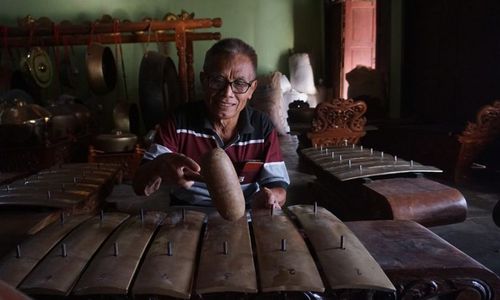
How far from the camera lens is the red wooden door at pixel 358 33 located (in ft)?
20.8

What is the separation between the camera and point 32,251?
3.78 ft

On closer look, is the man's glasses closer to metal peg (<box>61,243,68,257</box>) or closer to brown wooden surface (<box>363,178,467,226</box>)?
brown wooden surface (<box>363,178,467,226</box>)

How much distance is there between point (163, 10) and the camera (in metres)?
6.73

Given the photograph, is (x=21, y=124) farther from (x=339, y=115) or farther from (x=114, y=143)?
(x=339, y=115)

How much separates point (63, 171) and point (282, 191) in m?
1.34

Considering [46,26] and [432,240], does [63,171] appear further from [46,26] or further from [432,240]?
[46,26]

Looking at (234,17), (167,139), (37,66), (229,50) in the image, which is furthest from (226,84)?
(234,17)

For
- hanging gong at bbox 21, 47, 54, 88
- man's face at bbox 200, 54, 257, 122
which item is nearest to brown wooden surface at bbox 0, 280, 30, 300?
man's face at bbox 200, 54, 257, 122

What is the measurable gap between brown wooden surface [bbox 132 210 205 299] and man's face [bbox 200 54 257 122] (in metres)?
0.57

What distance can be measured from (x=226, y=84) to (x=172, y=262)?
85cm

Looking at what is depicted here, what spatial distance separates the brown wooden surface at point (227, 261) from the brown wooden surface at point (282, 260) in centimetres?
3

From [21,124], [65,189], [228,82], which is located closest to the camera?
[228,82]

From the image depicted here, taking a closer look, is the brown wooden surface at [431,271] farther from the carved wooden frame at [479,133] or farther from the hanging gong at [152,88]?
the hanging gong at [152,88]

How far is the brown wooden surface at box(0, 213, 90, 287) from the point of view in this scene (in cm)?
103
